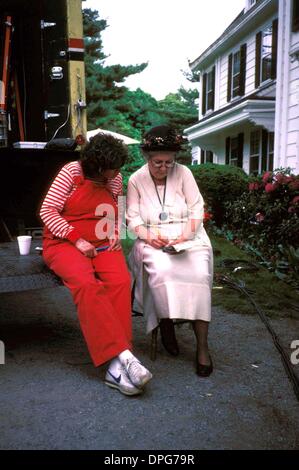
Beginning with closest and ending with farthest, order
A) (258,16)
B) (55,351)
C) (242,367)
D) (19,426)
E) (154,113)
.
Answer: (19,426) → (242,367) → (55,351) → (258,16) → (154,113)

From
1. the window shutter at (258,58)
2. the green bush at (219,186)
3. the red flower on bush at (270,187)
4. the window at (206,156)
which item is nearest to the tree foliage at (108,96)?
the window at (206,156)

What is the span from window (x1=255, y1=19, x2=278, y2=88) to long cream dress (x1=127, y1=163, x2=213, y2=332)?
11.2 m

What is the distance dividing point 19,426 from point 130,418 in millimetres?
576

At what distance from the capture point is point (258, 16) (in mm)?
14008

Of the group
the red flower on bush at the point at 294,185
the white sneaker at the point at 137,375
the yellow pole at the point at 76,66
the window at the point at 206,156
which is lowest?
the white sneaker at the point at 137,375

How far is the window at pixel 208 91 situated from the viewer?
18.7 meters

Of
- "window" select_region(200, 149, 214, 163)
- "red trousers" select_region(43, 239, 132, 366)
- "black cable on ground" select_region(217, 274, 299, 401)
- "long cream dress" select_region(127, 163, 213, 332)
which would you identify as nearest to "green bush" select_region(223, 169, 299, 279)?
"black cable on ground" select_region(217, 274, 299, 401)

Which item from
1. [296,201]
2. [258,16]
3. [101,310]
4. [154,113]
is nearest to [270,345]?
[101,310]

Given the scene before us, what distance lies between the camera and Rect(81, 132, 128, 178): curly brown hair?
130 inches

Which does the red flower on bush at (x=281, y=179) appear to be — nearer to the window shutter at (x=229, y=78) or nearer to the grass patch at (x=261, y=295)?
the grass patch at (x=261, y=295)

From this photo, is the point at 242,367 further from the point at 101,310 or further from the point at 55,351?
the point at 55,351

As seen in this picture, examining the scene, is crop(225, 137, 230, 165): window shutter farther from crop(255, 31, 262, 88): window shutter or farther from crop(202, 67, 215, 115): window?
crop(255, 31, 262, 88): window shutter

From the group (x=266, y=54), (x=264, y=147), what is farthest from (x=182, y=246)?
(x=266, y=54)

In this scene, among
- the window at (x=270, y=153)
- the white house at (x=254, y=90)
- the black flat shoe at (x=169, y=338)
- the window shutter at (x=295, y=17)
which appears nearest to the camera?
the black flat shoe at (x=169, y=338)
